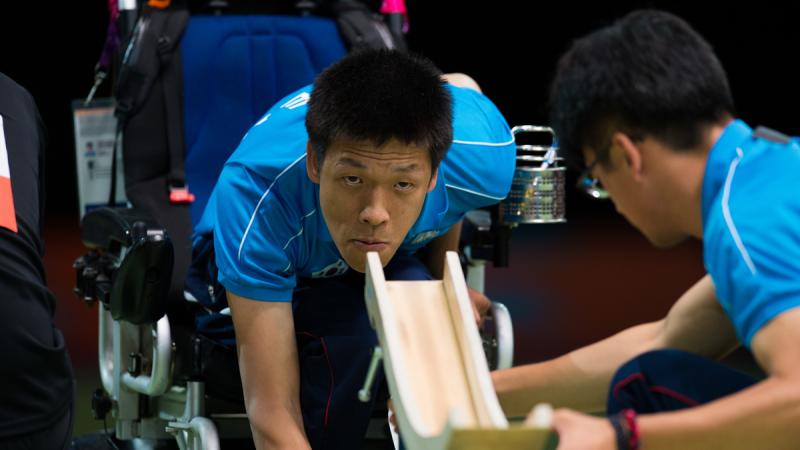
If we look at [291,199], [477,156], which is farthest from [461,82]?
[291,199]

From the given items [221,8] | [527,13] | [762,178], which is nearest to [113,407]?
[221,8]

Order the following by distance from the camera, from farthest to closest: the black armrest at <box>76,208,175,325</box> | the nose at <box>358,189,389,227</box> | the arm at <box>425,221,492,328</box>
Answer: the arm at <box>425,221,492,328</box> < the black armrest at <box>76,208,175,325</box> < the nose at <box>358,189,389,227</box>

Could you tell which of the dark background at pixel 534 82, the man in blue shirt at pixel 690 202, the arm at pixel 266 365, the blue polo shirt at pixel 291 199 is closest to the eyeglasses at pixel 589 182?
the man in blue shirt at pixel 690 202

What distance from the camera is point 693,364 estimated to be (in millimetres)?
1713

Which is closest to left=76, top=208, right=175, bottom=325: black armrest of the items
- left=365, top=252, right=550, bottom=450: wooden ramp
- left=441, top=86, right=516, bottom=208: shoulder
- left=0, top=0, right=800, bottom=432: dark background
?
left=441, top=86, right=516, bottom=208: shoulder

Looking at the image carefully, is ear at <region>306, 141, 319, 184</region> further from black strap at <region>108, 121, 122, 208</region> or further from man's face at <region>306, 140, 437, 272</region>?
black strap at <region>108, 121, 122, 208</region>

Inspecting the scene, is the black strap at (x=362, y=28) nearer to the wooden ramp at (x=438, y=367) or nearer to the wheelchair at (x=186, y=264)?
the wheelchair at (x=186, y=264)

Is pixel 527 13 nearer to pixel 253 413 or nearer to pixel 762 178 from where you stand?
pixel 253 413

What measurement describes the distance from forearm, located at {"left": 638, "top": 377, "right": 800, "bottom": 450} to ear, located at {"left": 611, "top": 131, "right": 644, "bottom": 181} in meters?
0.34

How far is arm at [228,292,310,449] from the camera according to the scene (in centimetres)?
211

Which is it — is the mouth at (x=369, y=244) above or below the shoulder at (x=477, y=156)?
below

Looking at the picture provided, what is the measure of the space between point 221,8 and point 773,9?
3316 millimetres

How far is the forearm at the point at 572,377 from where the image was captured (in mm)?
1909

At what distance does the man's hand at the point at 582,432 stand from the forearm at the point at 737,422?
0.05 m
